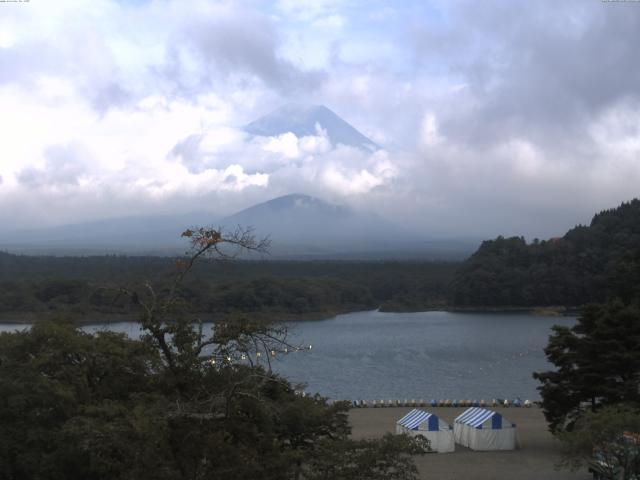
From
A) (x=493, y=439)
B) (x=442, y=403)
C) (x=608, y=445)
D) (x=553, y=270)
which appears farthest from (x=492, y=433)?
(x=553, y=270)

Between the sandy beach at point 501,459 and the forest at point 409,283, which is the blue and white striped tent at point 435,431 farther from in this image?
the forest at point 409,283

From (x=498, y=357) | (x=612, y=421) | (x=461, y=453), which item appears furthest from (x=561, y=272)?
(x=612, y=421)

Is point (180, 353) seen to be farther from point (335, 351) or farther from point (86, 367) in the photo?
point (335, 351)

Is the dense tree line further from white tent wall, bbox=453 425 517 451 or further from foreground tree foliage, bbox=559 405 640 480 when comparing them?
foreground tree foliage, bbox=559 405 640 480

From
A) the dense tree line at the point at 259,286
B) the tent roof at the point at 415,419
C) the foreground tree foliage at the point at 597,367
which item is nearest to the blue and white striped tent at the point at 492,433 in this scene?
the foreground tree foliage at the point at 597,367

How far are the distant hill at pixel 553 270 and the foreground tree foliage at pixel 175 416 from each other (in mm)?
41684

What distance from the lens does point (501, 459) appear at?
39.4ft

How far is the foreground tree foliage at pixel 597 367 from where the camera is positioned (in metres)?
11.9

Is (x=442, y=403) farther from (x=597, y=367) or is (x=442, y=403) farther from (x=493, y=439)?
(x=597, y=367)

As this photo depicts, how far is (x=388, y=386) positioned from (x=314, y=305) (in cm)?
2359

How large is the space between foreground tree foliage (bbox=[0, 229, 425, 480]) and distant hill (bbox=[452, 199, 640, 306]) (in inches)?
1641

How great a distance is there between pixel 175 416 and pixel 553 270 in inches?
1802

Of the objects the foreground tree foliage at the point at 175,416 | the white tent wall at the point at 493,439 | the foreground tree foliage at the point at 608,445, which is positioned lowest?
the white tent wall at the point at 493,439

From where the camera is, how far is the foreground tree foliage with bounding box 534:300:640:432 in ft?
38.9
